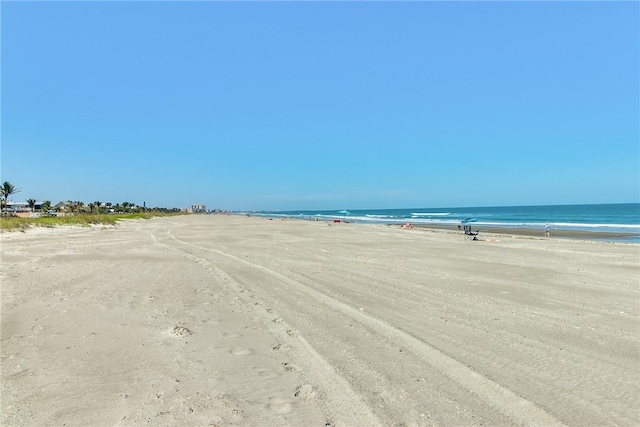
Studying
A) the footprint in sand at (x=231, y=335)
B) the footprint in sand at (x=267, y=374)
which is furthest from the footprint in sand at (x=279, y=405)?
the footprint in sand at (x=231, y=335)

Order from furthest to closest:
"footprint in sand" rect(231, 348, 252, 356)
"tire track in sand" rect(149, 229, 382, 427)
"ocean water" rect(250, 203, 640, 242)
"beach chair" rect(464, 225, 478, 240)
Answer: "ocean water" rect(250, 203, 640, 242)
"beach chair" rect(464, 225, 478, 240)
"footprint in sand" rect(231, 348, 252, 356)
"tire track in sand" rect(149, 229, 382, 427)

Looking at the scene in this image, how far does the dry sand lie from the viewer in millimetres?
Result: 3531

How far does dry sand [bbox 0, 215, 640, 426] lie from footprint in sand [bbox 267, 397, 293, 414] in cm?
2

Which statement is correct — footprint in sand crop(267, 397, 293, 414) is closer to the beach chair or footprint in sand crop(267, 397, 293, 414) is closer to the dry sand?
the dry sand

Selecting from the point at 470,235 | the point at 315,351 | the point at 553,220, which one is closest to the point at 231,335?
the point at 315,351

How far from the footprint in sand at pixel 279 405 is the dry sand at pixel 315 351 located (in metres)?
0.02

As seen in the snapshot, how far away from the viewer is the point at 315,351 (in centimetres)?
497

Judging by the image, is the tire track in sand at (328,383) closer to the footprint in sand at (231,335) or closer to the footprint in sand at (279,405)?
the footprint in sand at (279,405)

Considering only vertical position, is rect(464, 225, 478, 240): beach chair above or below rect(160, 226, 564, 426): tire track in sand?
below

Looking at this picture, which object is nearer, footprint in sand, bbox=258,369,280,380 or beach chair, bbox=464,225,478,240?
footprint in sand, bbox=258,369,280,380

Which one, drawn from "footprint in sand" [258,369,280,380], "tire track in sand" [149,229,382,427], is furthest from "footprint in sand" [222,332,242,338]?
"footprint in sand" [258,369,280,380]

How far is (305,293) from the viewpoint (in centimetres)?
852

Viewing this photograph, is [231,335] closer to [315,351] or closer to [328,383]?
[315,351]

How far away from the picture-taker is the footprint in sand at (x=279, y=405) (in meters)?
3.52
